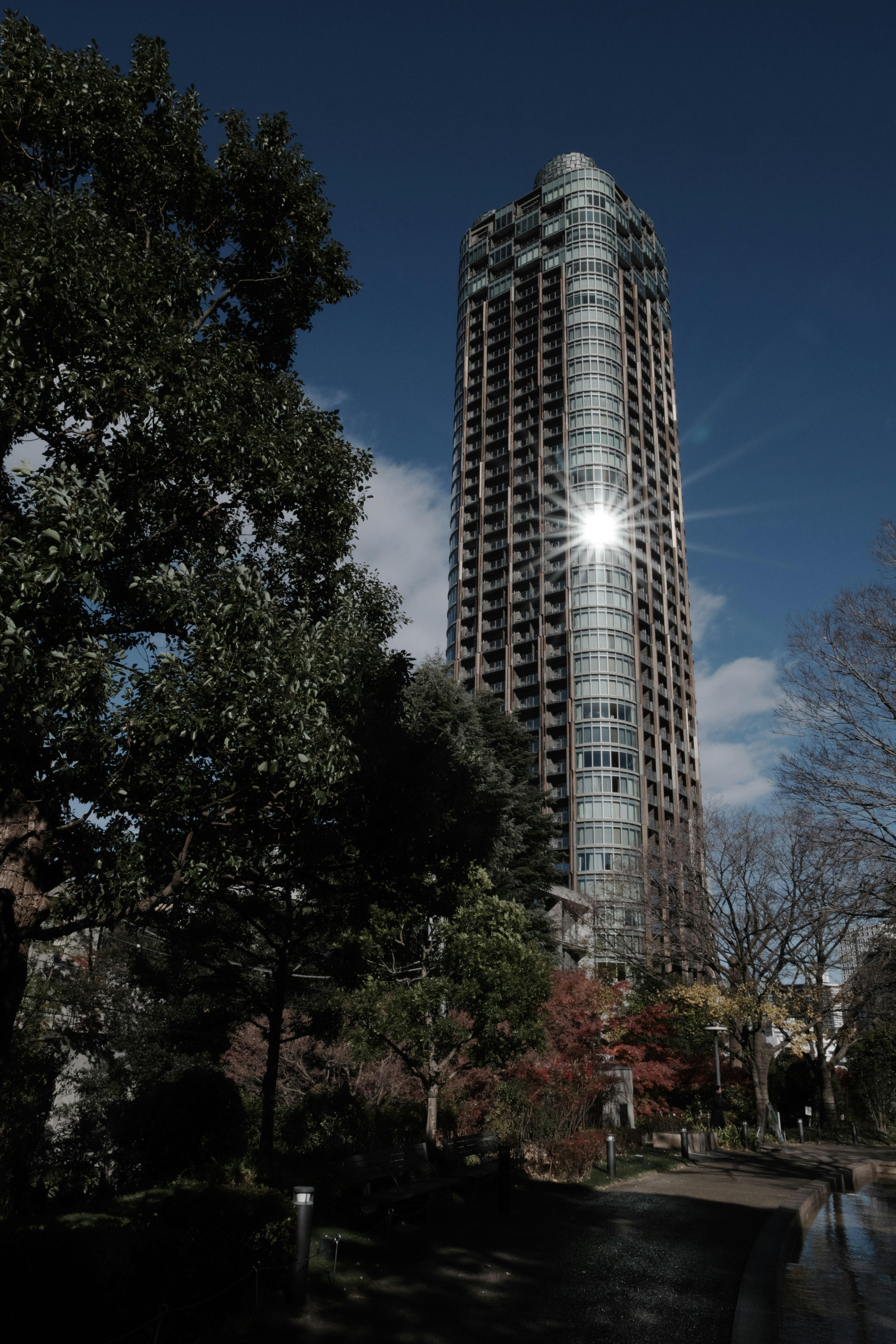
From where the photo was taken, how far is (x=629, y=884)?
41094 millimetres

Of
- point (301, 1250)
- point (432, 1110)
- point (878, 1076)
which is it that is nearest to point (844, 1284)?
point (301, 1250)

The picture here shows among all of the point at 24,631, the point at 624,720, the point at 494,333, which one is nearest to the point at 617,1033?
the point at 24,631

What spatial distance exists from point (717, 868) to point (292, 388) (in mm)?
28303

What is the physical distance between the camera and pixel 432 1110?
16.3 meters

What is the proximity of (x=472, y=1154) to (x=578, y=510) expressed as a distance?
252 ft

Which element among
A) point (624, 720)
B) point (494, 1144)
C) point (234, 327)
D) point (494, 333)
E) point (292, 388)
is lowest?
point (494, 1144)

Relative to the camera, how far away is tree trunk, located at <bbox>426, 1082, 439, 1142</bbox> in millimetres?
16156

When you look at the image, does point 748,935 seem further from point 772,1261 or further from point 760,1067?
point 772,1261

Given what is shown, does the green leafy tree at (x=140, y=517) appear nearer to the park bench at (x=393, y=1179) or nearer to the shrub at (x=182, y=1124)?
the park bench at (x=393, y=1179)

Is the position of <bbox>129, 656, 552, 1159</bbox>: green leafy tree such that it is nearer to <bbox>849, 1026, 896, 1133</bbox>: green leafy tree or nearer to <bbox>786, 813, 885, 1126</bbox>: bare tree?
<bbox>786, 813, 885, 1126</bbox>: bare tree

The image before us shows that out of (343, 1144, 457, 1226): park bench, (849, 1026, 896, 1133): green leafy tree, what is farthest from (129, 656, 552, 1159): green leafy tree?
(849, 1026, 896, 1133): green leafy tree

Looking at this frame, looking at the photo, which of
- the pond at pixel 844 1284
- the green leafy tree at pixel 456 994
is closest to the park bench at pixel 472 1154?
the green leafy tree at pixel 456 994

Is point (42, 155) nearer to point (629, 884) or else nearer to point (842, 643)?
point (842, 643)

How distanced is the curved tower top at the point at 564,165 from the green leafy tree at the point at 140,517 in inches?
4150
